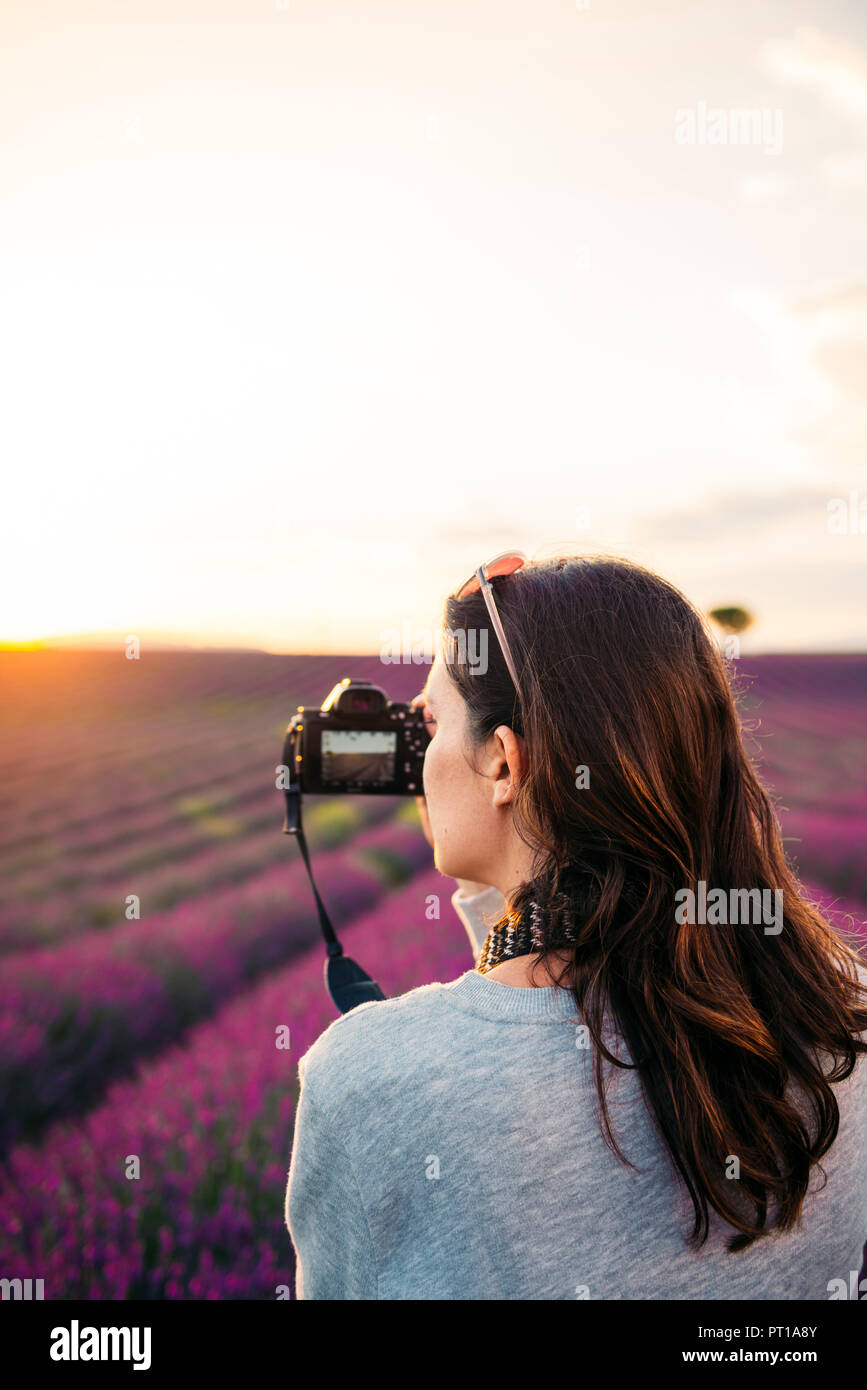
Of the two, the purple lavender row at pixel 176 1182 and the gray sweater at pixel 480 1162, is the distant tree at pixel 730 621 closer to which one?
the gray sweater at pixel 480 1162

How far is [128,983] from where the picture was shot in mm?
3928

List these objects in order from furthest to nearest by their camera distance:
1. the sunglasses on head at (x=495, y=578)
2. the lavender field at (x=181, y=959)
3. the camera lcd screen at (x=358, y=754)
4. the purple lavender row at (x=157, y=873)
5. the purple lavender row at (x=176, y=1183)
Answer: the purple lavender row at (x=157, y=873)
the lavender field at (x=181, y=959)
the purple lavender row at (x=176, y=1183)
the camera lcd screen at (x=358, y=754)
the sunglasses on head at (x=495, y=578)

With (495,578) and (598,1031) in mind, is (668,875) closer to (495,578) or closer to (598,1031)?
(598,1031)

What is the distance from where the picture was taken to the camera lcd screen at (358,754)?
6.26 ft

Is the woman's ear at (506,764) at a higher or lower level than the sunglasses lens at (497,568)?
Answer: lower

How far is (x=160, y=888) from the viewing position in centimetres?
529

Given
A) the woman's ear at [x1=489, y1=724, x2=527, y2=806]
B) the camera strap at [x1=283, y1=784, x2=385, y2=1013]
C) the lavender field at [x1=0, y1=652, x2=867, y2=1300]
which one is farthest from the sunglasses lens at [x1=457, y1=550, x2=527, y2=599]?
the camera strap at [x1=283, y1=784, x2=385, y2=1013]

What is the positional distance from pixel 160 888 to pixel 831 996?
15.8ft

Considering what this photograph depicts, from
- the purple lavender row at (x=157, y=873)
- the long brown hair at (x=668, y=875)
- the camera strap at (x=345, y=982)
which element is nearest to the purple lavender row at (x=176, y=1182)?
the camera strap at (x=345, y=982)

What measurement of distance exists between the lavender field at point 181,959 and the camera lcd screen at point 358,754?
751mm

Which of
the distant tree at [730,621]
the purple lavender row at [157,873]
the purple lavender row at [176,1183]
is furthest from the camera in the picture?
the purple lavender row at [157,873]
